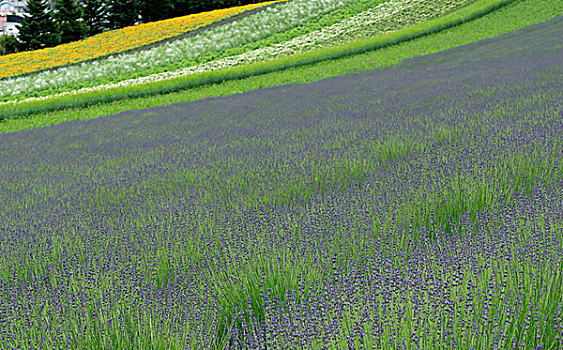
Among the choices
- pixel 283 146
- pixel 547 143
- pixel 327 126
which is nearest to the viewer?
pixel 547 143

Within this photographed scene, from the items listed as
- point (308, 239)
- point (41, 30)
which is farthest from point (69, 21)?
point (308, 239)

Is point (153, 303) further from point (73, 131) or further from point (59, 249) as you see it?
point (73, 131)

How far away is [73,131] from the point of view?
33.8 ft

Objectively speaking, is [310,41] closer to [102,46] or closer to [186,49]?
[186,49]

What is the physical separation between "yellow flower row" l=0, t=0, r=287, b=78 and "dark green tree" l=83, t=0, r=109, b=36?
13.0m

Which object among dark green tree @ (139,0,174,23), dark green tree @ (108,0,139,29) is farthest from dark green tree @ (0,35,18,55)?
dark green tree @ (139,0,174,23)

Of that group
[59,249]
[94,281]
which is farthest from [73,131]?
[94,281]

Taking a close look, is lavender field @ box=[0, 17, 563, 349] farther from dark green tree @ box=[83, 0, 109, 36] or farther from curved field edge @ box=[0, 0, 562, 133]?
dark green tree @ box=[83, 0, 109, 36]

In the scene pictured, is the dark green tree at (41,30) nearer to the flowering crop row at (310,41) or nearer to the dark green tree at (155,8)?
the dark green tree at (155,8)

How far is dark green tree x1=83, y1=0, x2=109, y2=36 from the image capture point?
4559 centimetres

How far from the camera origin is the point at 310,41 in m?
25.8

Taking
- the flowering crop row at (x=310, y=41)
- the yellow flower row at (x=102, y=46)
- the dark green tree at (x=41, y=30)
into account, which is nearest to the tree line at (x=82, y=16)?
the dark green tree at (x=41, y=30)

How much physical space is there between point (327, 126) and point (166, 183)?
2.51 metres

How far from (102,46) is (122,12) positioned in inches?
749
